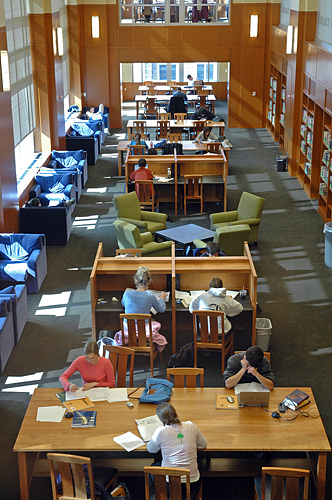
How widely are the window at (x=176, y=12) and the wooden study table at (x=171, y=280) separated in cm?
1273

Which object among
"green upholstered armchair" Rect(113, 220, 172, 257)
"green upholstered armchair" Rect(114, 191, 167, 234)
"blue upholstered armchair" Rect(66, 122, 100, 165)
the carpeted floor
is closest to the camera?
the carpeted floor

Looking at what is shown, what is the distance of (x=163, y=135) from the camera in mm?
16344

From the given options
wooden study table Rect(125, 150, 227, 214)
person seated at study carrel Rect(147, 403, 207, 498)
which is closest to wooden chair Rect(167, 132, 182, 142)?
wooden study table Rect(125, 150, 227, 214)

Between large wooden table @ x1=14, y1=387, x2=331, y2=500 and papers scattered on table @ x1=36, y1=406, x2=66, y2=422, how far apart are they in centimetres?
5

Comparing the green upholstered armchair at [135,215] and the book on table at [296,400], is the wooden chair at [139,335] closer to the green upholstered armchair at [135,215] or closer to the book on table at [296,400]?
the book on table at [296,400]

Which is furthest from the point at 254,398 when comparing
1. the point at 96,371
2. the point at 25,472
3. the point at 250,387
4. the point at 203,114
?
the point at 203,114

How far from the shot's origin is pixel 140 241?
9164 millimetres

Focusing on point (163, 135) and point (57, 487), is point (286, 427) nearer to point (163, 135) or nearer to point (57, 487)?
point (57, 487)

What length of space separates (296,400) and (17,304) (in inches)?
152

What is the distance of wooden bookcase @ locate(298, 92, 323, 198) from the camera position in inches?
483

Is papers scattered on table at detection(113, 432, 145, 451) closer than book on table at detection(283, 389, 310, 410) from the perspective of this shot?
Yes

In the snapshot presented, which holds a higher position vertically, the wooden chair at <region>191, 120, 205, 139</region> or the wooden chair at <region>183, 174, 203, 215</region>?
the wooden chair at <region>191, 120, 205, 139</region>

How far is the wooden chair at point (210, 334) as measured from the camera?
6.52 meters

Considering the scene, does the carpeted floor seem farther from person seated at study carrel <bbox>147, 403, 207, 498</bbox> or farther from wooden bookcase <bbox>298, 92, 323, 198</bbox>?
person seated at study carrel <bbox>147, 403, 207, 498</bbox>
